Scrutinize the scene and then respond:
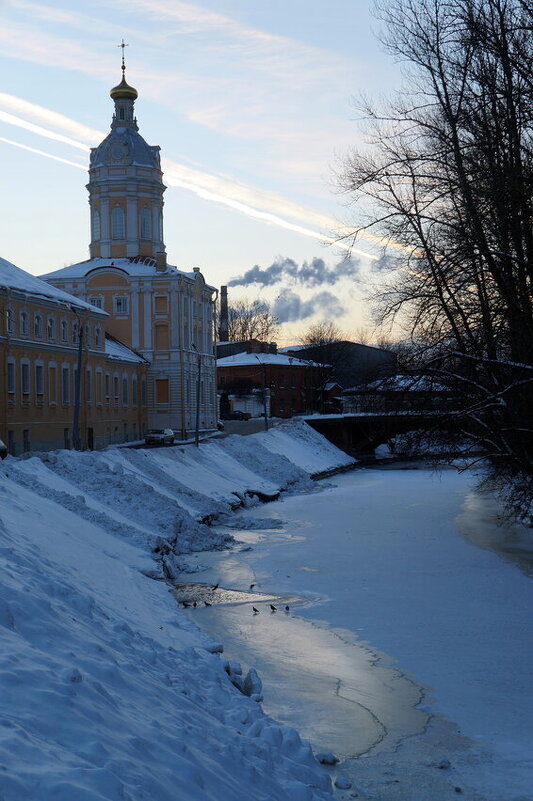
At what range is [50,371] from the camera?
41.4 meters

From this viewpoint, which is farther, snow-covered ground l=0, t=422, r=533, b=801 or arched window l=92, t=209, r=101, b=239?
arched window l=92, t=209, r=101, b=239

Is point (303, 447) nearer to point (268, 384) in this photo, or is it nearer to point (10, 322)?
point (268, 384)

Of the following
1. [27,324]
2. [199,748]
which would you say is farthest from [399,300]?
[27,324]

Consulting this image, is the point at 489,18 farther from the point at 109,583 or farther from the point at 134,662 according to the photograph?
the point at 134,662

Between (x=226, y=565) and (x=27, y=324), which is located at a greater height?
(x=27, y=324)

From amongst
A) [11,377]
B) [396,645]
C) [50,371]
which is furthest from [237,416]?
[396,645]

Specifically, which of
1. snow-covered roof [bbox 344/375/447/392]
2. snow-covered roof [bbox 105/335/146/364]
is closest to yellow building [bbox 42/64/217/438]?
snow-covered roof [bbox 105/335/146/364]

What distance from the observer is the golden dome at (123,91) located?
214ft

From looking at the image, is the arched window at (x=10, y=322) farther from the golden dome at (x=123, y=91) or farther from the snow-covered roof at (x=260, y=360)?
the snow-covered roof at (x=260, y=360)

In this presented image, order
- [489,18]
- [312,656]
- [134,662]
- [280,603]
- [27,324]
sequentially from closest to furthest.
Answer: [134,662] → [312,656] → [489,18] → [280,603] → [27,324]

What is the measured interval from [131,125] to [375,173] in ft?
173

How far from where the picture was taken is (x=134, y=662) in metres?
9.00

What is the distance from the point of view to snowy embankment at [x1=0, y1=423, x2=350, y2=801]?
5.54 meters

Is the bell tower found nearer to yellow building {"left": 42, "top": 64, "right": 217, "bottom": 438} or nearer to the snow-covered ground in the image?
yellow building {"left": 42, "top": 64, "right": 217, "bottom": 438}
